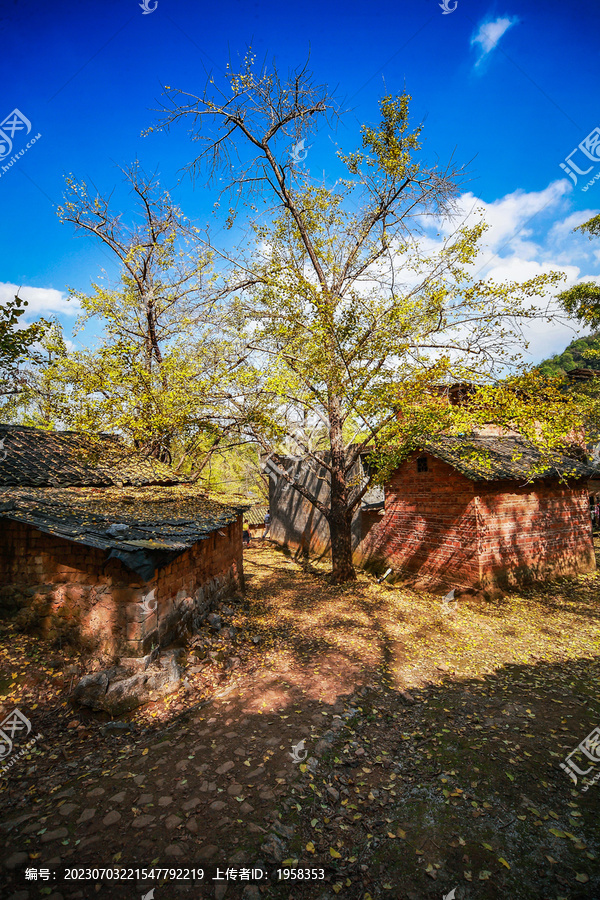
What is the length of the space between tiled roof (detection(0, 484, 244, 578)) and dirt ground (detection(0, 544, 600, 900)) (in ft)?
6.40

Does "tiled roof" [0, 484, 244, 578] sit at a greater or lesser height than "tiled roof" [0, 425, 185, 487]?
lesser

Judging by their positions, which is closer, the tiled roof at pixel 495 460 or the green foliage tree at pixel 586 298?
the tiled roof at pixel 495 460

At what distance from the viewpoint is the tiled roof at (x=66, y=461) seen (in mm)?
9383

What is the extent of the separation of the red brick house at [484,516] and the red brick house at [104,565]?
5942 mm

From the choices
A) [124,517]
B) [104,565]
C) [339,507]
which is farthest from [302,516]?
[104,565]

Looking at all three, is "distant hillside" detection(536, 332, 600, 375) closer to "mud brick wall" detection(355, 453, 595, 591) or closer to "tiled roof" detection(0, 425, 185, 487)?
"mud brick wall" detection(355, 453, 595, 591)

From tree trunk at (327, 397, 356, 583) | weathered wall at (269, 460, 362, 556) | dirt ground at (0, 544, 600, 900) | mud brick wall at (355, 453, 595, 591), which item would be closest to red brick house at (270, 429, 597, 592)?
mud brick wall at (355, 453, 595, 591)

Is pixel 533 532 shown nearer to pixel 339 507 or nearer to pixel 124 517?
pixel 339 507

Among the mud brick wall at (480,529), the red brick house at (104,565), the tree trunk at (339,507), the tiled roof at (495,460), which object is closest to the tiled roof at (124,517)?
the red brick house at (104,565)

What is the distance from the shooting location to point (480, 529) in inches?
384

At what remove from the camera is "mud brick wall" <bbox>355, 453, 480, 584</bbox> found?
10000 mm

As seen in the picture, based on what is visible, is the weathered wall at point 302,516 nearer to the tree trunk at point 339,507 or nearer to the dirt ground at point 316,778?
the tree trunk at point 339,507

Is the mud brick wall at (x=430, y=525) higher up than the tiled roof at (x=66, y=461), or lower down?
lower down

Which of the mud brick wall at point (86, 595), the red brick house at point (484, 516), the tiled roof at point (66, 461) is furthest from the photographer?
the red brick house at point (484, 516)
